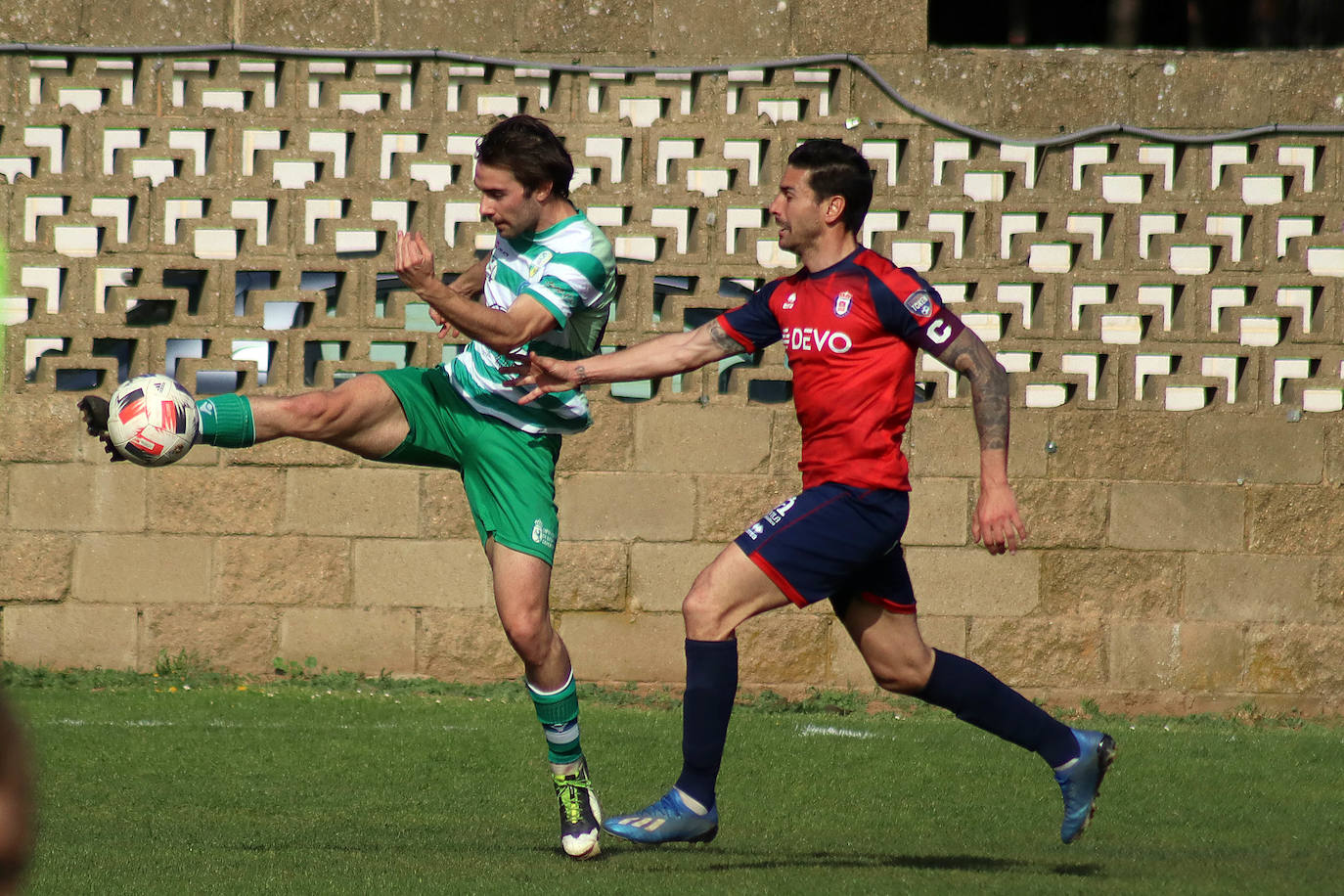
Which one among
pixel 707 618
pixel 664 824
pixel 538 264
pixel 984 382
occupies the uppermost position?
pixel 538 264

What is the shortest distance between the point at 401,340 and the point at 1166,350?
4.08 metres

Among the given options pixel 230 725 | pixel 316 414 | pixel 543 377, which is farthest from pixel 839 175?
pixel 230 725

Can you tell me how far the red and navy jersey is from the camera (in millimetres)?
4578

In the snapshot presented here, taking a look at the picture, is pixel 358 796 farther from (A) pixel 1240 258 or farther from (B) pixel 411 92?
(A) pixel 1240 258

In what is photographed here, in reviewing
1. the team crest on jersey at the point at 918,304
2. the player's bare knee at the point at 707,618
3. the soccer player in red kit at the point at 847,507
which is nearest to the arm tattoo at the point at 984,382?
the soccer player in red kit at the point at 847,507

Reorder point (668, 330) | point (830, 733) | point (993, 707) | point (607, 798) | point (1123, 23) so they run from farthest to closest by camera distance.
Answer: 1. point (1123, 23)
2. point (668, 330)
3. point (830, 733)
4. point (607, 798)
5. point (993, 707)

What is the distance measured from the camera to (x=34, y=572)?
8.08 m

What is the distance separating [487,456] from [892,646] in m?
1.42

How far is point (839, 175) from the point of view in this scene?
475 centimetres

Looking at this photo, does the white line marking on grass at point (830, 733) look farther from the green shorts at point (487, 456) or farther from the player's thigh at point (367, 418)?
the player's thigh at point (367, 418)

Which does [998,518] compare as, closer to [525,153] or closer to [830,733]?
[525,153]

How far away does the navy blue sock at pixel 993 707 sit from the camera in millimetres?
4648

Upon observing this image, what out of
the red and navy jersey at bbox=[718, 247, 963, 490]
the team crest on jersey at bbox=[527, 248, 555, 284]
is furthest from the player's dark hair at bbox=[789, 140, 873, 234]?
the team crest on jersey at bbox=[527, 248, 555, 284]

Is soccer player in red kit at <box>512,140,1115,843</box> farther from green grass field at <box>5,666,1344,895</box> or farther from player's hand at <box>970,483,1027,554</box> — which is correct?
green grass field at <box>5,666,1344,895</box>
